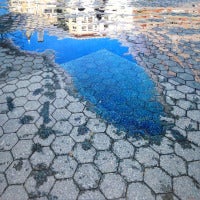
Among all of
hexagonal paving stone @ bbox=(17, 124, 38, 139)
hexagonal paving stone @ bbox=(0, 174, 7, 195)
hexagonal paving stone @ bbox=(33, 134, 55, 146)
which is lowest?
hexagonal paving stone @ bbox=(0, 174, 7, 195)

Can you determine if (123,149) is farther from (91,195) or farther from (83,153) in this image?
(91,195)

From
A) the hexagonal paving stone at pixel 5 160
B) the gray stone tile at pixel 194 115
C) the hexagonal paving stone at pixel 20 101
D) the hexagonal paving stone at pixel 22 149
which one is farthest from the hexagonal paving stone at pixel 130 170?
the hexagonal paving stone at pixel 20 101

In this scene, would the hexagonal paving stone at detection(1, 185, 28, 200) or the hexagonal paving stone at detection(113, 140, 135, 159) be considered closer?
the hexagonal paving stone at detection(1, 185, 28, 200)

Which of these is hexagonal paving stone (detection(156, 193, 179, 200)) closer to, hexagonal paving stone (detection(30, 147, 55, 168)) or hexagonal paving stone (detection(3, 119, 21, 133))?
hexagonal paving stone (detection(30, 147, 55, 168))

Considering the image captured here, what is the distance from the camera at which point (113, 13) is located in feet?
37.2

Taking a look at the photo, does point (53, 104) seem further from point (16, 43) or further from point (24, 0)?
point (24, 0)

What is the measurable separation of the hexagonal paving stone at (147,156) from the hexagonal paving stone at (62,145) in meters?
1.20

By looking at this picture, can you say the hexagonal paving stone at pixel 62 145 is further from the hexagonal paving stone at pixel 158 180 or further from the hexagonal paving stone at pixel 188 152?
the hexagonal paving stone at pixel 188 152

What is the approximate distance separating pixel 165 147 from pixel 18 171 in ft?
8.34

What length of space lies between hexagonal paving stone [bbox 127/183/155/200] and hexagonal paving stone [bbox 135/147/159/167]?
1.35 ft

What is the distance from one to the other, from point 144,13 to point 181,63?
574 centimetres

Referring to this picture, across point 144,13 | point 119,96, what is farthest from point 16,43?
point 144,13

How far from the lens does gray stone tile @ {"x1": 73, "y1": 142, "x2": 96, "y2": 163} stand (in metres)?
3.70

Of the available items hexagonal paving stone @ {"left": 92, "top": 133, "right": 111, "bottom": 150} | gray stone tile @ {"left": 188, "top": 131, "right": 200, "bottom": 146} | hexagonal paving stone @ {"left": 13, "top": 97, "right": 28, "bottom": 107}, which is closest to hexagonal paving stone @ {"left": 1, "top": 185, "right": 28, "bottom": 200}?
hexagonal paving stone @ {"left": 92, "top": 133, "right": 111, "bottom": 150}
